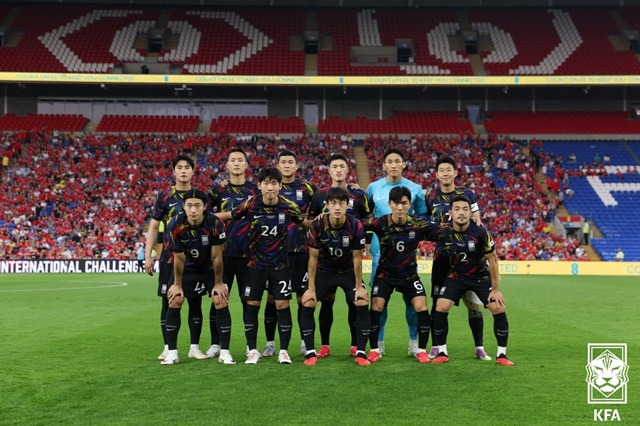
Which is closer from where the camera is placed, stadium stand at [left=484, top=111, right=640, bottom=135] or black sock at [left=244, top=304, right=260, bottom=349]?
black sock at [left=244, top=304, right=260, bottom=349]

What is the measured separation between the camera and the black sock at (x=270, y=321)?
873 centimetres

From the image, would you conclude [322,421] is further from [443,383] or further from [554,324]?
[554,324]

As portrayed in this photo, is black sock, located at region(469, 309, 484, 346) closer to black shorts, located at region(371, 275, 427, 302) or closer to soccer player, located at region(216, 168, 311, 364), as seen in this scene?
black shorts, located at region(371, 275, 427, 302)

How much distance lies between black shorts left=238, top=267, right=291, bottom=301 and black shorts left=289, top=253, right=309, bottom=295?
1.31 feet

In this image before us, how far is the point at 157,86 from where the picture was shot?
1764 inches

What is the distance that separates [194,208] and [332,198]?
61.3 inches

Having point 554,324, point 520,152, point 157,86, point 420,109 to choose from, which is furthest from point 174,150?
point 554,324

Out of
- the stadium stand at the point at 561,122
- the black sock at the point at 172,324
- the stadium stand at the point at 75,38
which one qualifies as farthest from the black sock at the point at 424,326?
the stadium stand at the point at 75,38

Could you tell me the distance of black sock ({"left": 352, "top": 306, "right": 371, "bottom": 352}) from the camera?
7.92 metres

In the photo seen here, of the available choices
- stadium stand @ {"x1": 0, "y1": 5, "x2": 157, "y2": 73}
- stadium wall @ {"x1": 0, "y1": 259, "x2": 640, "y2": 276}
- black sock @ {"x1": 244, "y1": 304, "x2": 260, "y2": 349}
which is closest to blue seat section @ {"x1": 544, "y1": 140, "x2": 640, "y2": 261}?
stadium wall @ {"x1": 0, "y1": 259, "x2": 640, "y2": 276}

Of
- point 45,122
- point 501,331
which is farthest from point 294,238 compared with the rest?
point 45,122

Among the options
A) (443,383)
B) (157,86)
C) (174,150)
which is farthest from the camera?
(157,86)

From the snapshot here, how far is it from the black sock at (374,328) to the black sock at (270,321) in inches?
50.2

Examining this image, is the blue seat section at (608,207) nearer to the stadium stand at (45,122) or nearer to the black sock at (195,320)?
the stadium stand at (45,122)
